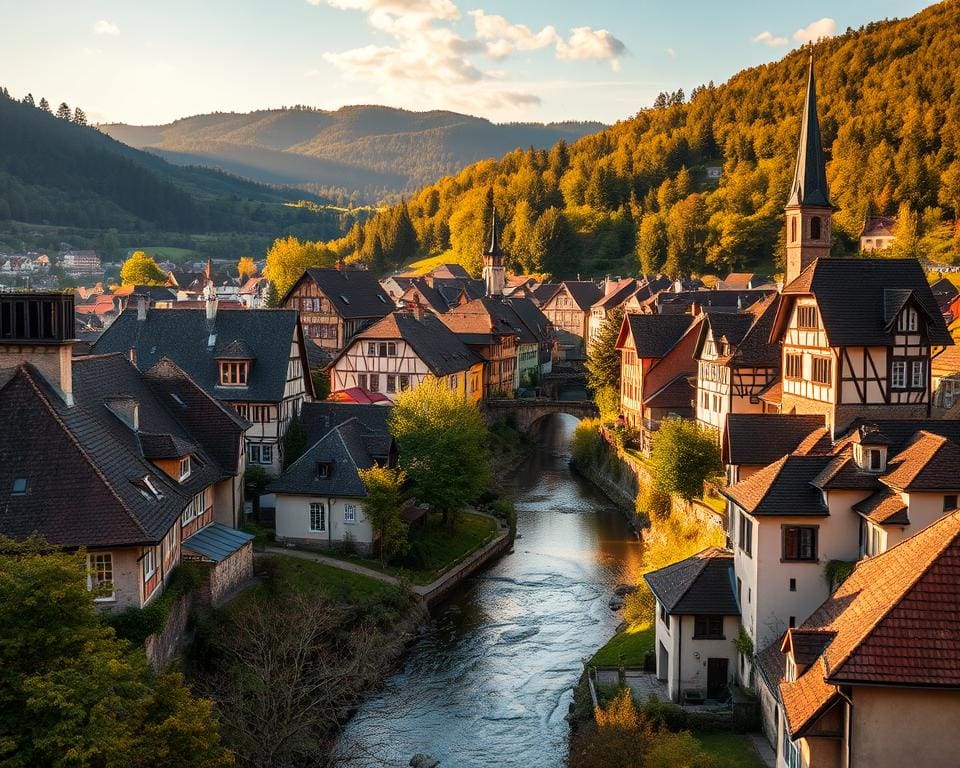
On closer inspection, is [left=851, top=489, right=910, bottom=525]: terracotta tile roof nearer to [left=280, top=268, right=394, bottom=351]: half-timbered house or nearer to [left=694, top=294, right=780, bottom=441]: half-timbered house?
[left=694, top=294, right=780, bottom=441]: half-timbered house

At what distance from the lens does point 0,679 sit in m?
20.5

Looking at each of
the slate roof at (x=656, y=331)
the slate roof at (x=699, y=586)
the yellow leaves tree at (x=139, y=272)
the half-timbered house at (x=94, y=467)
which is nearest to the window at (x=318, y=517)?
the half-timbered house at (x=94, y=467)

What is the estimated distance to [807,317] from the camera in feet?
143

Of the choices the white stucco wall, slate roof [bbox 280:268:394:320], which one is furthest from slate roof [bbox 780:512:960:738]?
slate roof [bbox 280:268:394:320]

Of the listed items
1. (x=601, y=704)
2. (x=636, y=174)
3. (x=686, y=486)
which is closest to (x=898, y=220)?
(x=636, y=174)

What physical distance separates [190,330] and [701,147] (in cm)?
14310

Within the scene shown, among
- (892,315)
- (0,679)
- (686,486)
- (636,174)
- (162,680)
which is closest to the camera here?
(0,679)

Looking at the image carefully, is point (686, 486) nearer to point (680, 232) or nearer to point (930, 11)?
point (680, 232)

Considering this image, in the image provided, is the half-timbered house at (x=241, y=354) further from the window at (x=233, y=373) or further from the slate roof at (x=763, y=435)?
the slate roof at (x=763, y=435)

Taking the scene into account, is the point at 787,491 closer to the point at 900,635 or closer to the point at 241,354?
the point at 900,635

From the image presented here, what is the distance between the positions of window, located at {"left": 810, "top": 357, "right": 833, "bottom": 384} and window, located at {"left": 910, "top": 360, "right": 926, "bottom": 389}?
3094 millimetres

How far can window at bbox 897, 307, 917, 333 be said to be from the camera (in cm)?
4072

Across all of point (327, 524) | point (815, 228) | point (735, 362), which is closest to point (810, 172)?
point (815, 228)

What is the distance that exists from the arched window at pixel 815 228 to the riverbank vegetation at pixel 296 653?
91.3 feet
